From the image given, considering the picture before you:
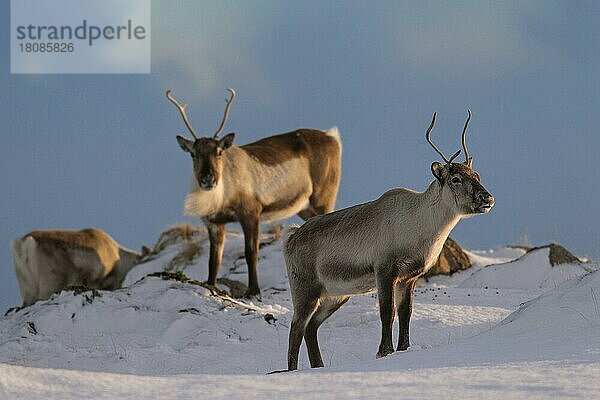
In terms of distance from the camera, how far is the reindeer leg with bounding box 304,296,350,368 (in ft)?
25.1

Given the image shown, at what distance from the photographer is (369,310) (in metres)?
10.6

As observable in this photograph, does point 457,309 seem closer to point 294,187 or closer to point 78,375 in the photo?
point 294,187

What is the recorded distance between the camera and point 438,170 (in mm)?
7461

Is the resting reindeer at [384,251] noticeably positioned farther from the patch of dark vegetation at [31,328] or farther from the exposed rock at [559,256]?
the exposed rock at [559,256]

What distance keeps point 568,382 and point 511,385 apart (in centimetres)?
27

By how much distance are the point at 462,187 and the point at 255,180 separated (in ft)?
21.7

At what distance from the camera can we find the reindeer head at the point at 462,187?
7262 millimetres

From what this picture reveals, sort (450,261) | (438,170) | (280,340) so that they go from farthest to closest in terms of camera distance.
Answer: (450,261)
(280,340)
(438,170)

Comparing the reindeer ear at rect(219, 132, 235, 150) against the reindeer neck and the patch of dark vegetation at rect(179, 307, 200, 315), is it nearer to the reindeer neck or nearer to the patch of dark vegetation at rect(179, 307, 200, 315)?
the patch of dark vegetation at rect(179, 307, 200, 315)

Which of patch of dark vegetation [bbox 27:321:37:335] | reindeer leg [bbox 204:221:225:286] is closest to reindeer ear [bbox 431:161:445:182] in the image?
patch of dark vegetation [bbox 27:321:37:335]

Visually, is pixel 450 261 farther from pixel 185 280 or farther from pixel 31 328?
pixel 31 328

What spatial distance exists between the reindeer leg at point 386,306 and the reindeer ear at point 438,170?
0.93m

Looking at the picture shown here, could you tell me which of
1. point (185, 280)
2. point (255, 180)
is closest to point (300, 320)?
point (185, 280)

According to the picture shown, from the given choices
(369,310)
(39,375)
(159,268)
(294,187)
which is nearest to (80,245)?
(159,268)
